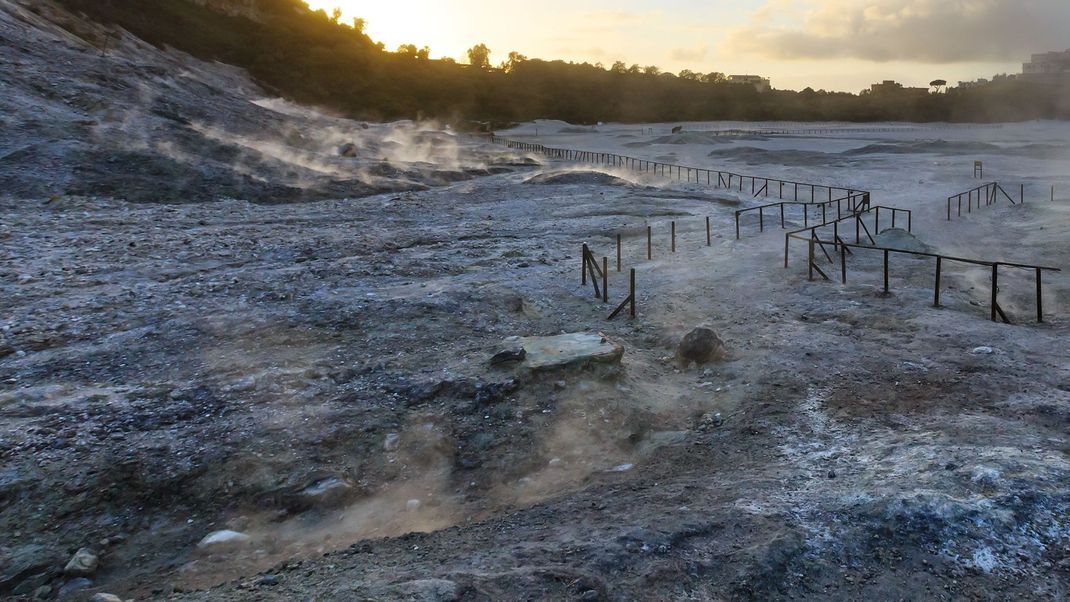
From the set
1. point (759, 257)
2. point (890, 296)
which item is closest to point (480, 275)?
point (759, 257)

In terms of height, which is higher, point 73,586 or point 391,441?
point 391,441

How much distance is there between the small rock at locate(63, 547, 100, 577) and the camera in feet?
17.6

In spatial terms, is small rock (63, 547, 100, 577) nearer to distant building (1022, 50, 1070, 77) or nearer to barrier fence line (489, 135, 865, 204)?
barrier fence line (489, 135, 865, 204)

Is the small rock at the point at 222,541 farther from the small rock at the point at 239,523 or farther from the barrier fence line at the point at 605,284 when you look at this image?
the barrier fence line at the point at 605,284

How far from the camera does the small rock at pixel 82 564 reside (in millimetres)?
5371

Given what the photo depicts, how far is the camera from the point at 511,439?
7.45 meters

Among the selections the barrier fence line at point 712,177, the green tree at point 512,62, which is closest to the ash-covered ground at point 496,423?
the barrier fence line at point 712,177

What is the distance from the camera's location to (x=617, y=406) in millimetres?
8055

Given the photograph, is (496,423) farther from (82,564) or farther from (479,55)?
(479,55)

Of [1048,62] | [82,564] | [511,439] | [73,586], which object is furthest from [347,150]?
[1048,62]

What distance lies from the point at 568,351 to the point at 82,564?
5462 mm

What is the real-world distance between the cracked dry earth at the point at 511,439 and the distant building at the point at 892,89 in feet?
A: 372

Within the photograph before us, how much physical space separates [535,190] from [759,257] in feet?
46.0

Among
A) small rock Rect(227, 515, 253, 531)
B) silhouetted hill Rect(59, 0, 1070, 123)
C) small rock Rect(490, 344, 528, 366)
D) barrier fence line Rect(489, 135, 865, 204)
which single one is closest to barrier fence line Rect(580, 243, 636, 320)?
small rock Rect(490, 344, 528, 366)
